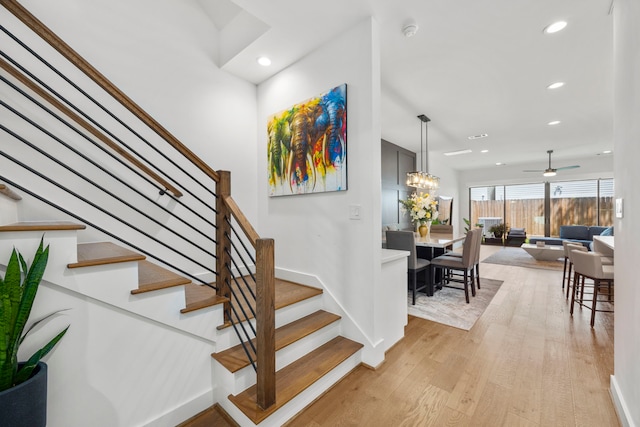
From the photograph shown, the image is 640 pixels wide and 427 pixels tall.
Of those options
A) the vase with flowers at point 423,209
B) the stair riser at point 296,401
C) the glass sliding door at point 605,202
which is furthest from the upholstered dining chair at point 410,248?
the glass sliding door at point 605,202

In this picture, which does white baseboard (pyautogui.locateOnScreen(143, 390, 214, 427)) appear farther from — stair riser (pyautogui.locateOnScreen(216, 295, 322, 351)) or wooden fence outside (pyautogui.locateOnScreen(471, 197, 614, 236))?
wooden fence outside (pyautogui.locateOnScreen(471, 197, 614, 236))

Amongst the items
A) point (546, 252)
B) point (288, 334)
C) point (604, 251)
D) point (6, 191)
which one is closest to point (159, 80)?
point (6, 191)

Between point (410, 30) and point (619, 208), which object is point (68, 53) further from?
point (619, 208)

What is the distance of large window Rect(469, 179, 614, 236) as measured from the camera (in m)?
7.66

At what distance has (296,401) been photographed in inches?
65.9

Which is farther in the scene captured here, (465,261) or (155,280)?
(465,261)

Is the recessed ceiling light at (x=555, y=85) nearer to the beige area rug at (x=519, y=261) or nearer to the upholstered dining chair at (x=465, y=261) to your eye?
the upholstered dining chair at (x=465, y=261)

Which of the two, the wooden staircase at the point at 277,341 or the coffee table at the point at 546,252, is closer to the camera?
the wooden staircase at the point at 277,341

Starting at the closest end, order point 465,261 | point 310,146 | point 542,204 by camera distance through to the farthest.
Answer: point 310,146, point 465,261, point 542,204

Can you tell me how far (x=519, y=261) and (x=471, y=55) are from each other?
5.84 metres

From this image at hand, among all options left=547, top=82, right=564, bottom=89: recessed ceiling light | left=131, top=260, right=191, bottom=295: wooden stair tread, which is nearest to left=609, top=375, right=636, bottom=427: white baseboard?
left=131, top=260, right=191, bottom=295: wooden stair tread

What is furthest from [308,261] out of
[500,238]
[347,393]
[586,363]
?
[500,238]

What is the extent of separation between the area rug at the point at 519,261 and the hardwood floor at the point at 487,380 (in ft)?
10.8

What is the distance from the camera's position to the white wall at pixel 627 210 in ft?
4.40
